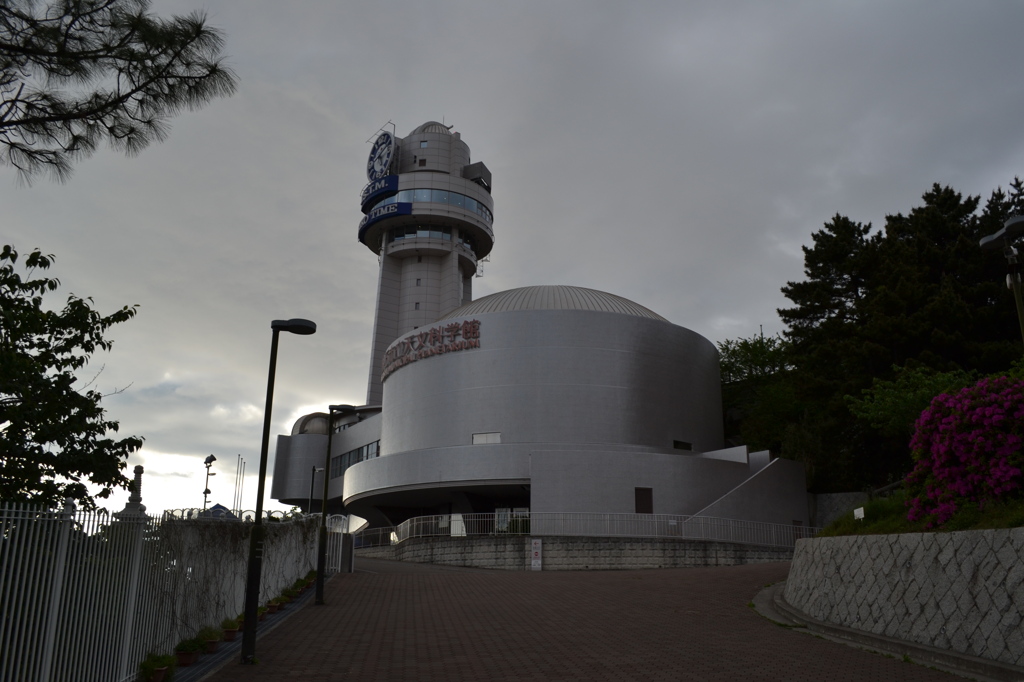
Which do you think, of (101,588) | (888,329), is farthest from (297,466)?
(101,588)

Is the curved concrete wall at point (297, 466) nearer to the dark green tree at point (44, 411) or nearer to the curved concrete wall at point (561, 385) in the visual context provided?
the curved concrete wall at point (561, 385)

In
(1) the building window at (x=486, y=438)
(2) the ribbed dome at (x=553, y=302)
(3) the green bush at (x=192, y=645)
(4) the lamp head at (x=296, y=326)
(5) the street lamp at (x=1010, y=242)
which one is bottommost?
(3) the green bush at (x=192, y=645)

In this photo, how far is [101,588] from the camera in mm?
8938

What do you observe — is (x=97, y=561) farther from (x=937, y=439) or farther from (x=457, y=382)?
(x=457, y=382)

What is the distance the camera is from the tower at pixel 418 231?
70250mm

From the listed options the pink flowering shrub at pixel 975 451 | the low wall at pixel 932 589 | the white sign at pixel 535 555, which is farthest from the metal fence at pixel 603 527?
the pink flowering shrub at pixel 975 451

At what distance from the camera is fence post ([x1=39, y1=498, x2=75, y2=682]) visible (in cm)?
756

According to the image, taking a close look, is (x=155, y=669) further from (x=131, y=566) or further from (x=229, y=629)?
(x=229, y=629)

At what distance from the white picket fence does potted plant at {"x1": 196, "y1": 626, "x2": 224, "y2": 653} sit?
0.13 metres

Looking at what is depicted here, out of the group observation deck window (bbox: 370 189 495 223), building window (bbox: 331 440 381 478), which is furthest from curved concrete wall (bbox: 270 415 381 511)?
observation deck window (bbox: 370 189 495 223)

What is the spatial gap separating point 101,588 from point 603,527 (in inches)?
1068

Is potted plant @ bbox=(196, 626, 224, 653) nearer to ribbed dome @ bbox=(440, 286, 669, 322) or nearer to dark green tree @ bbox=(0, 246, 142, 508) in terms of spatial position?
dark green tree @ bbox=(0, 246, 142, 508)

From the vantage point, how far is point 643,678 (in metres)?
10.5

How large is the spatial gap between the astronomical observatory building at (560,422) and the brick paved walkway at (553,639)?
12961 millimetres
